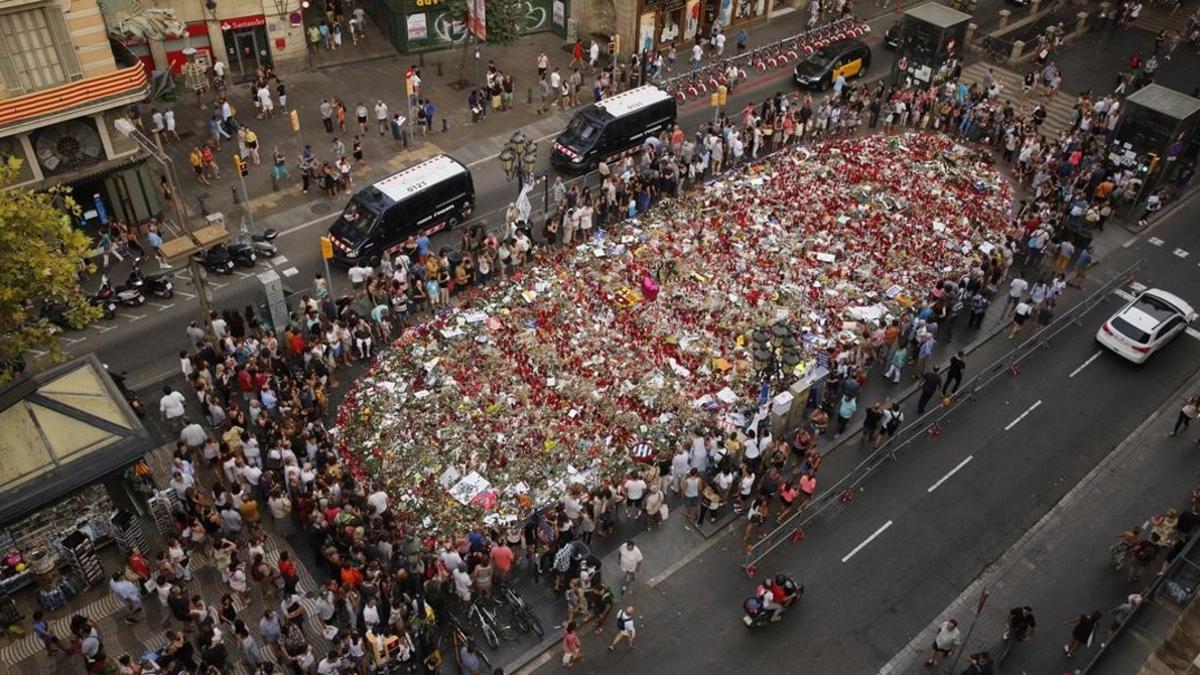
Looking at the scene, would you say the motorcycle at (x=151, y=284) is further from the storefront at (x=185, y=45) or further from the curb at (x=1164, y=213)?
the curb at (x=1164, y=213)

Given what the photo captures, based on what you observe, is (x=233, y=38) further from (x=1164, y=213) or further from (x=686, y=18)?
(x=1164, y=213)

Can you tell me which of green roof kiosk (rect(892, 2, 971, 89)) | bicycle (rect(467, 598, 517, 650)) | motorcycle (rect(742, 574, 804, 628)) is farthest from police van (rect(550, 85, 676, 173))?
motorcycle (rect(742, 574, 804, 628))

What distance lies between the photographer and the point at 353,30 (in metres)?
45.2

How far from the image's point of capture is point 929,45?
1622 inches

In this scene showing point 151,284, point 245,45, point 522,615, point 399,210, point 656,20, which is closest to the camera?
point 522,615

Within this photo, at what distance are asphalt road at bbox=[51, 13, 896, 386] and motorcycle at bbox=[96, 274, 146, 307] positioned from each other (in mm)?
224

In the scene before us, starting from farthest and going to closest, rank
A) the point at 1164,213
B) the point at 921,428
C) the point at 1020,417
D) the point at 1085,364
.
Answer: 1. the point at 1164,213
2. the point at 1085,364
3. the point at 1020,417
4. the point at 921,428

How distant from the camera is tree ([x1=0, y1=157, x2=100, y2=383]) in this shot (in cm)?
2116

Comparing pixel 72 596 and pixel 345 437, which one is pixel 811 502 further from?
pixel 72 596

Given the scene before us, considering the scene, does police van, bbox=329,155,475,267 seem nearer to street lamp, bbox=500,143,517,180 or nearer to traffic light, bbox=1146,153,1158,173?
street lamp, bbox=500,143,517,180

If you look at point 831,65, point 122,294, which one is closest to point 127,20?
point 122,294

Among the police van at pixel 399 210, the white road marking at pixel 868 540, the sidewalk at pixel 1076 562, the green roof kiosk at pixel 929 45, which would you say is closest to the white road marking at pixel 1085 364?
the sidewalk at pixel 1076 562

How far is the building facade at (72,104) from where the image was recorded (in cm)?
2811

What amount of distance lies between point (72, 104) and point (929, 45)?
33403 millimetres
